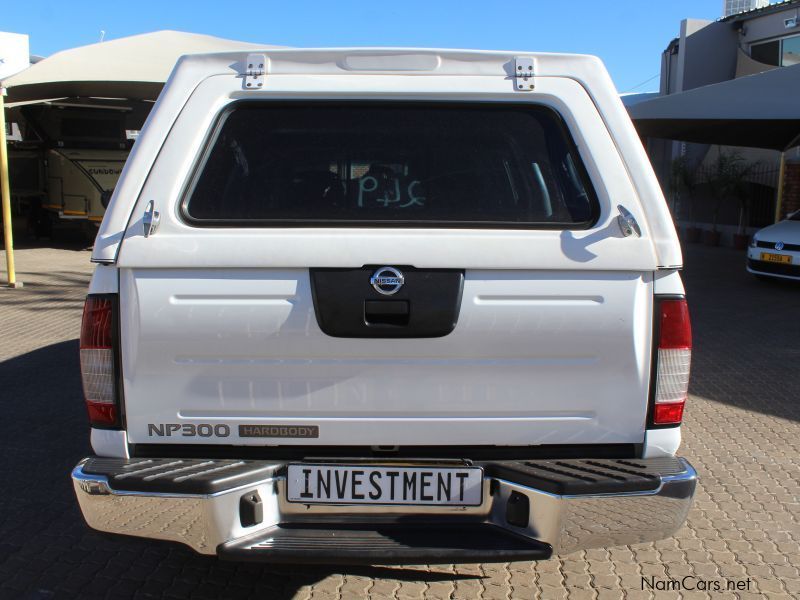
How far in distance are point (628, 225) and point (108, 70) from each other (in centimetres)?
1234

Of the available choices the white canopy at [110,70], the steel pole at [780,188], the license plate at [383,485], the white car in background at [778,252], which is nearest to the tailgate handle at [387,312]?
the license plate at [383,485]

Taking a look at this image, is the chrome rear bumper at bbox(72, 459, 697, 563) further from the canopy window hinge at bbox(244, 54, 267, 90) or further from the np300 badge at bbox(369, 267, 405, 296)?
the canopy window hinge at bbox(244, 54, 267, 90)

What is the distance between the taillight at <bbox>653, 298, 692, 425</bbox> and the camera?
2521 mm

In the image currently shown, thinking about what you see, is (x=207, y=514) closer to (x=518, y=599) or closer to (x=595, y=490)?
(x=595, y=490)

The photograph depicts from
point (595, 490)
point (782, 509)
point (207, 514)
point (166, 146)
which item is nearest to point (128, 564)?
point (207, 514)

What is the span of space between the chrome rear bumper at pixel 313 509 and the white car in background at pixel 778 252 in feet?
35.2

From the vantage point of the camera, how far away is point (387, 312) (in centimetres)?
250

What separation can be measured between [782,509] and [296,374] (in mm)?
2872

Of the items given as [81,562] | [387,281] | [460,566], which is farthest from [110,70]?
[387,281]

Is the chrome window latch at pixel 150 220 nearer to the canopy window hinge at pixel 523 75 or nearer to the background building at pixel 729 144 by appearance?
the canopy window hinge at pixel 523 75

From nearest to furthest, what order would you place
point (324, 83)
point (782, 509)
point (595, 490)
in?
point (595, 490) < point (324, 83) < point (782, 509)

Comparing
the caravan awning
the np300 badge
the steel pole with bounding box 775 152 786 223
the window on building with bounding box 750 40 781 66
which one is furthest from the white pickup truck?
the window on building with bounding box 750 40 781 66

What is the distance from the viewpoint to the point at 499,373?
2533 mm

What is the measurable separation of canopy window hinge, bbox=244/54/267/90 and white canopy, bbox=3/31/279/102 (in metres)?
9.91
